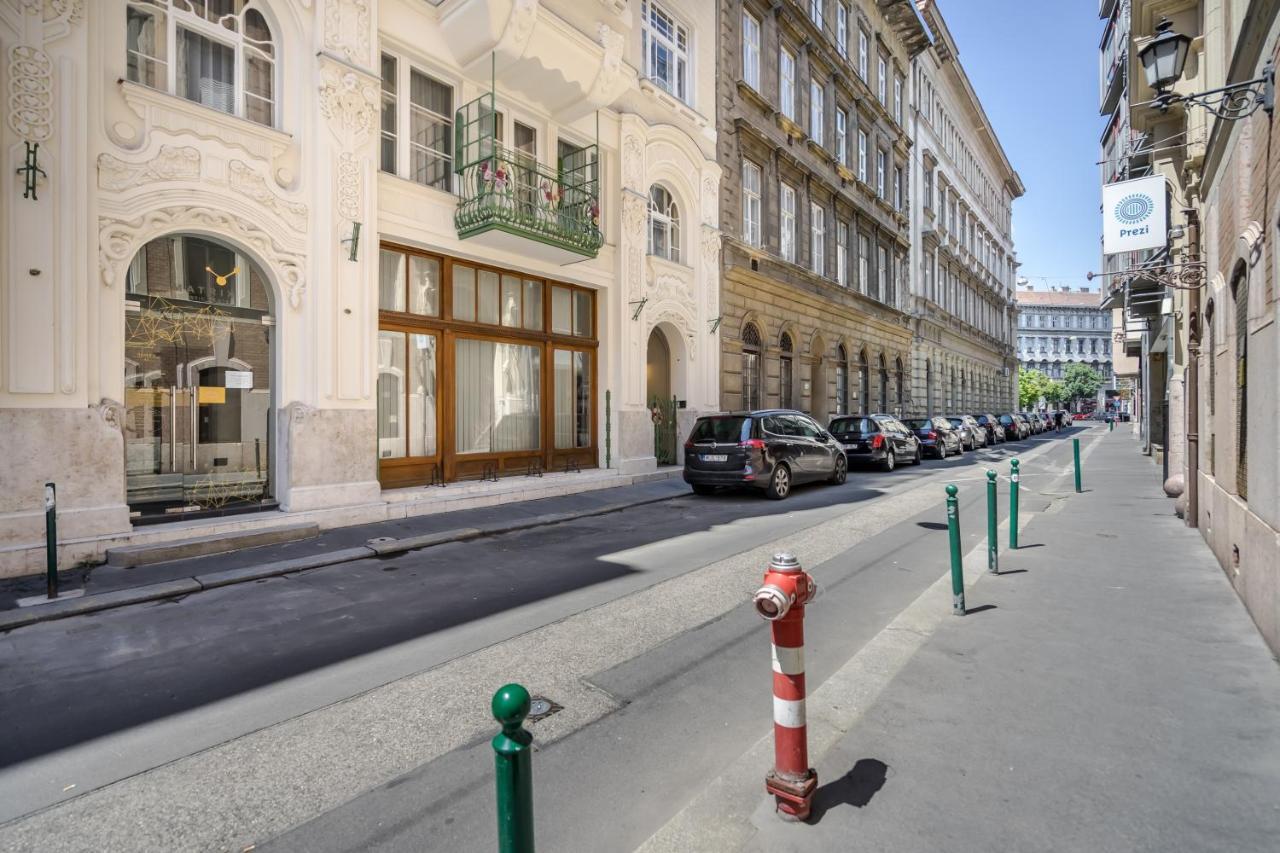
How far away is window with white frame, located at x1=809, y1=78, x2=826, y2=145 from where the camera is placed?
2441cm

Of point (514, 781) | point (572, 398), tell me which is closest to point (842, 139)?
point (572, 398)

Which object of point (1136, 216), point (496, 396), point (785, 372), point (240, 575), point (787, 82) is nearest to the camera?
point (240, 575)

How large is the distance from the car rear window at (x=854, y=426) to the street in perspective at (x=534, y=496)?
388 mm

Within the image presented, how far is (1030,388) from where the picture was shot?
290 feet

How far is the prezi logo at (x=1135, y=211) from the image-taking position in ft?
35.2

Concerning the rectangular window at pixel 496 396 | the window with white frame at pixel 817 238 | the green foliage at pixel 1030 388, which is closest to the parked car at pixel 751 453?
the rectangular window at pixel 496 396

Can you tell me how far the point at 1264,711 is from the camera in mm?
3637

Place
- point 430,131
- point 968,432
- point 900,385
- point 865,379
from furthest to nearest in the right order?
point 900,385 < point 865,379 < point 968,432 < point 430,131

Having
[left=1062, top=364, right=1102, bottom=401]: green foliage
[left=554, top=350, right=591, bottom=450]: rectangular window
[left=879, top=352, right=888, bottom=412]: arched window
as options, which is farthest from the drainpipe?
[left=1062, top=364, right=1102, bottom=401]: green foliage

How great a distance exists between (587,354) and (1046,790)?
13019 millimetres

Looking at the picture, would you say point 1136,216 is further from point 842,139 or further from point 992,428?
point 992,428

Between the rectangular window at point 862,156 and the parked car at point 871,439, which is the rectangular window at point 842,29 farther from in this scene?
the parked car at point 871,439

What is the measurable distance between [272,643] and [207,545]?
3677mm

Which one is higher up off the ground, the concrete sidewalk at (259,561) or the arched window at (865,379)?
the arched window at (865,379)
